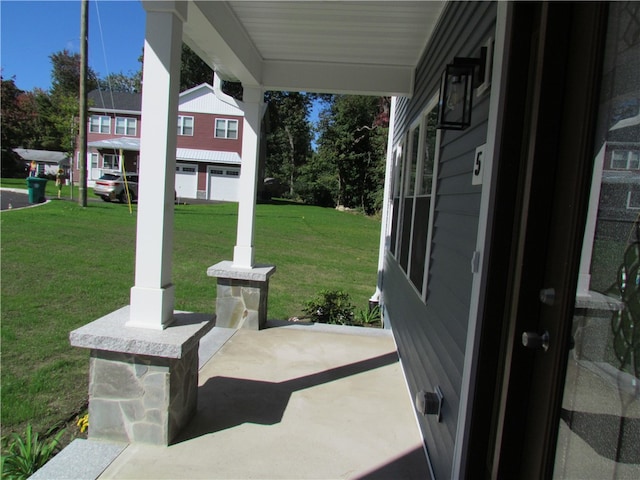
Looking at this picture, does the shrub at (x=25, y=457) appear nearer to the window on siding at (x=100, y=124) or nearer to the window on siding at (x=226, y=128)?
the window on siding at (x=226, y=128)

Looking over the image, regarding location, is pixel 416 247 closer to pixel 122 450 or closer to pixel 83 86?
pixel 122 450

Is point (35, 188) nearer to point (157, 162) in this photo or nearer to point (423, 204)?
point (157, 162)

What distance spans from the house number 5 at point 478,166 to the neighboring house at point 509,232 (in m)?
0.01

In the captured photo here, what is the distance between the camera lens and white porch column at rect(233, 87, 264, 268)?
4.41m

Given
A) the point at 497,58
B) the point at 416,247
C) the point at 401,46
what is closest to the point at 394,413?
the point at 416,247

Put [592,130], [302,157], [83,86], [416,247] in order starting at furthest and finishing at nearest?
1. [302,157]
2. [83,86]
3. [416,247]
4. [592,130]

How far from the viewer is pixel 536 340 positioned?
4.38 feet

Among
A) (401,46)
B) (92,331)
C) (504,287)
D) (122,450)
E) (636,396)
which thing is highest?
(401,46)

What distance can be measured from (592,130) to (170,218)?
2075 millimetres

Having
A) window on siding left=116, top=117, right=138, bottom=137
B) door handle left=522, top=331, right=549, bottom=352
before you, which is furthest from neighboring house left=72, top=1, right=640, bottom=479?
window on siding left=116, top=117, right=138, bottom=137

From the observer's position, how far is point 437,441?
216 cm

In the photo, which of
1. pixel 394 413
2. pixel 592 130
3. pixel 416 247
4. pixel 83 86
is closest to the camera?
pixel 592 130

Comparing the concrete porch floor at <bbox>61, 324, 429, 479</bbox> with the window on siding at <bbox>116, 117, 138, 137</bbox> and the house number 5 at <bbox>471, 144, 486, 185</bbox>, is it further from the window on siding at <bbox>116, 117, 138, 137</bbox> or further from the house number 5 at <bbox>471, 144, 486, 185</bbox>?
the window on siding at <bbox>116, 117, 138, 137</bbox>

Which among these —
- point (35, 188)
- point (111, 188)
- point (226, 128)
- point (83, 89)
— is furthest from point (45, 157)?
point (83, 89)
